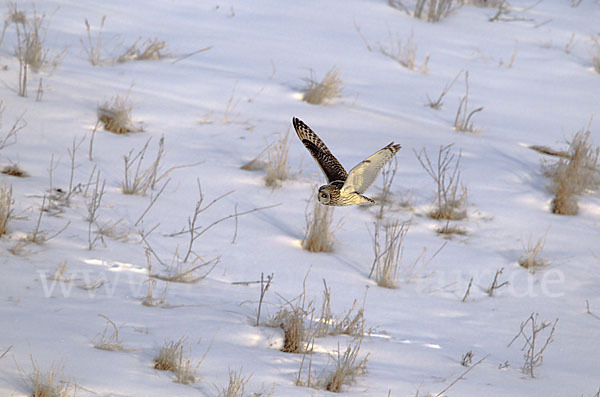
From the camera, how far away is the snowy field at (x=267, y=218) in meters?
2.81

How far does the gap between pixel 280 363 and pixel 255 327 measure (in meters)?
0.31

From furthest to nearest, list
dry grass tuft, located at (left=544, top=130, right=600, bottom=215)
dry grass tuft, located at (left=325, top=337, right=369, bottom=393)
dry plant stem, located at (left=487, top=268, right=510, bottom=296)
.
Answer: dry grass tuft, located at (left=544, top=130, right=600, bottom=215), dry plant stem, located at (left=487, top=268, right=510, bottom=296), dry grass tuft, located at (left=325, top=337, right=369, bottom=393)

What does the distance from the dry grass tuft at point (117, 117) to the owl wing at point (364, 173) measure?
4.18 m

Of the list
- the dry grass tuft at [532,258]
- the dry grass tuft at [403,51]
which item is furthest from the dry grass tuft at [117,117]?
the dry grass tuft at [403,51]

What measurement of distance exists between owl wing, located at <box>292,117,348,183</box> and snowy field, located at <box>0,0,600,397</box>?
1490 millimetres

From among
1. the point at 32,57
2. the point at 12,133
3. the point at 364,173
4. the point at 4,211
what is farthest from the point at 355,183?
the point at 32,57

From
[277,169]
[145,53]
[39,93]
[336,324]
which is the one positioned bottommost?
[336,324]

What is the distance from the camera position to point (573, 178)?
482 centimetres

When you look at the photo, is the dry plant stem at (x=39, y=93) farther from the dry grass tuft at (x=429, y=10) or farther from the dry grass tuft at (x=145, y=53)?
the dry grass tuft at (x=429, y=10)

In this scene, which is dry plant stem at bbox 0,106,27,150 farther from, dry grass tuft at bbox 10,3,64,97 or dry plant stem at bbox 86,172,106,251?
dry plant stem at bbox 86,172,106,251

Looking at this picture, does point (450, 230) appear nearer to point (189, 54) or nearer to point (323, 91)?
point (323, 91)

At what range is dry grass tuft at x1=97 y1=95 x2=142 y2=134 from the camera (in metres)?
4.95

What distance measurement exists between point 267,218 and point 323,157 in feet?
10.6

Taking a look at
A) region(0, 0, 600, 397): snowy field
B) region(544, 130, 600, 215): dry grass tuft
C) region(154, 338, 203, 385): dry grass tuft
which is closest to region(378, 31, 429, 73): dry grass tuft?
region(0, 0, 600, 397): snowy field
